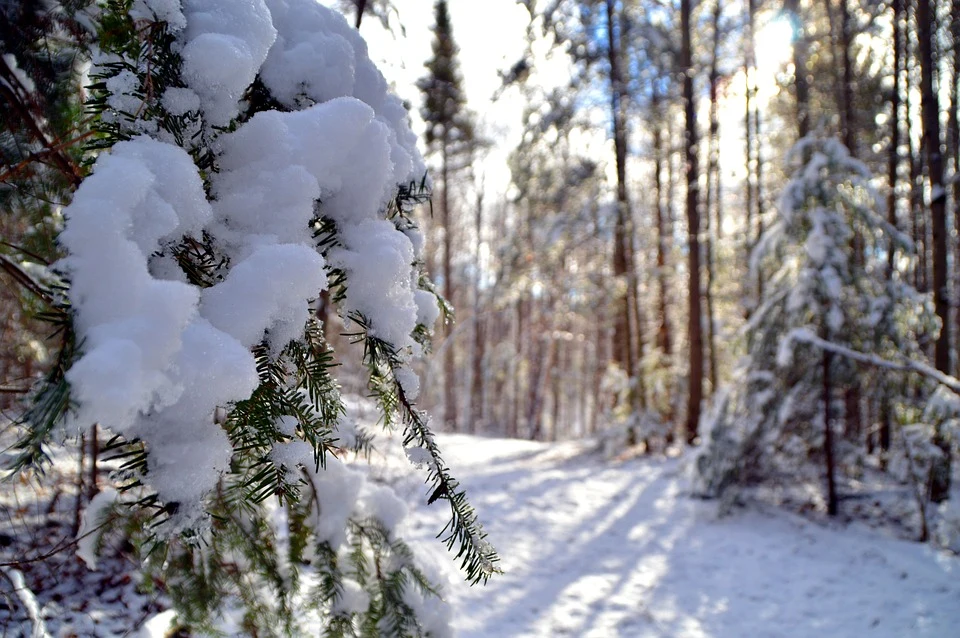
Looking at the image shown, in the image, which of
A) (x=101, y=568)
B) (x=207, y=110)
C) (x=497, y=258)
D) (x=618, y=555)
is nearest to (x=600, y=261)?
(x=497, y=258)

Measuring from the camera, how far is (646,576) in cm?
458

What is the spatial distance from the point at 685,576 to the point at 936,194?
4109 millimetres

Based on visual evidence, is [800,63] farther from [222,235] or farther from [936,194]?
[222,235]

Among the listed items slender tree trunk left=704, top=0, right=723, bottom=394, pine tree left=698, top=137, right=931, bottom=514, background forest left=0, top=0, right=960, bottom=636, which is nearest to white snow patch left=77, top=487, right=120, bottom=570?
background forest left=0, top=0, right=960, bottom=636

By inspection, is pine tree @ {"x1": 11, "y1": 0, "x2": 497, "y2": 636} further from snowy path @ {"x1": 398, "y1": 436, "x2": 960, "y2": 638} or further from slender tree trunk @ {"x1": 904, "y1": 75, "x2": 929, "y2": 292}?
slender tree trunk @ {"x1": 904, "y1": 75, "x2": 929, "y2": 292}

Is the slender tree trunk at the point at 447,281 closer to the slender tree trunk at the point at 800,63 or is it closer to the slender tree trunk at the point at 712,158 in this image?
the slender tree trunk at the point at 712,158

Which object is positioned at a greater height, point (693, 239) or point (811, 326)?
point (693, 239)

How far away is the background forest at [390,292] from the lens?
0.82 meters

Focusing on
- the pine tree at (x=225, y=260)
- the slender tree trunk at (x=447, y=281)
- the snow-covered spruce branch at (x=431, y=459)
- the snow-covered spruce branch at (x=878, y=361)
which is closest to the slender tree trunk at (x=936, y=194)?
the snow-covered spruce branch at (x=878, y=361)

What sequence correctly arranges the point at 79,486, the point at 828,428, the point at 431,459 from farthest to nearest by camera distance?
the point at 828,428 → the point at 79,486 → the point at 431,459

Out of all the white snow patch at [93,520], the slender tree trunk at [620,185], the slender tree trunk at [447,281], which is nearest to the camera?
the white snow patch at [93,520]

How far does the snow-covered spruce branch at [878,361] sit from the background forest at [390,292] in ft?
0.17

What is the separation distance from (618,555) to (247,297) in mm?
5068

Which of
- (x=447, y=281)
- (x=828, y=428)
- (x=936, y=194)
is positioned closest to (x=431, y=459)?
(x=828, y=428)
